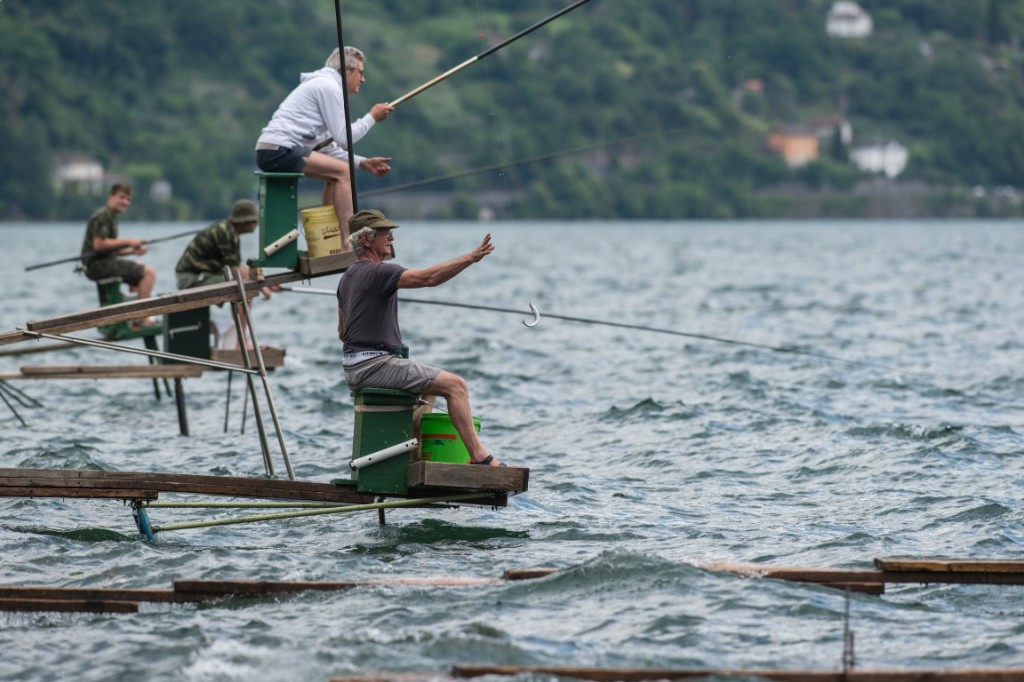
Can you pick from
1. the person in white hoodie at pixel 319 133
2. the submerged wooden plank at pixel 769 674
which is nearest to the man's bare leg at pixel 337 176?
the person in white hoodie at pixel 319 133

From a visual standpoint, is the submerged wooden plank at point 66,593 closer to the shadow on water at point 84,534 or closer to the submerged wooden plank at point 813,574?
the shadow on water at point 84,534

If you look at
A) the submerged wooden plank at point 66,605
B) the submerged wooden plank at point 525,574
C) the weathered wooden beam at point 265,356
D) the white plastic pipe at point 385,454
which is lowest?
the submerged wooden plank at point 525,574

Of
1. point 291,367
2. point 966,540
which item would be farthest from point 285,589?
point 291,367

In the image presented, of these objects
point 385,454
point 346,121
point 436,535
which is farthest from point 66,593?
point 346,121

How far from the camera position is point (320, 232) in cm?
1410

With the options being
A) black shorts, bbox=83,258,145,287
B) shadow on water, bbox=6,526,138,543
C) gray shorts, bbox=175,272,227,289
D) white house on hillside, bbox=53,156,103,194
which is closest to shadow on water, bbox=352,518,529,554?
shadow on water, bbox=6,526,138,543

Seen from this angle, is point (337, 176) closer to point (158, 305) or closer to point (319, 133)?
point (319, 133)

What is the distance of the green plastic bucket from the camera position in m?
12.6

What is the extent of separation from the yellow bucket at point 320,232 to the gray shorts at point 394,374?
6.31 ft

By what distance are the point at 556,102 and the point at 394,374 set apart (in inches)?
5276

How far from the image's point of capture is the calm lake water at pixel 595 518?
1015 cm

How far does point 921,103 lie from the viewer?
182750 millimetres

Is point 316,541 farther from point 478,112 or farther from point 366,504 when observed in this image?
point 478,112

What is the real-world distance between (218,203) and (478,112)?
25.0 meters
